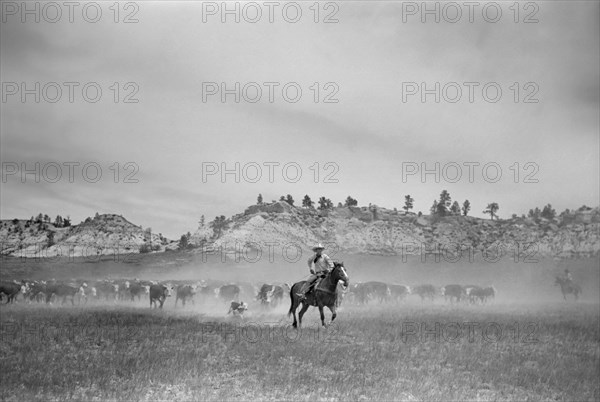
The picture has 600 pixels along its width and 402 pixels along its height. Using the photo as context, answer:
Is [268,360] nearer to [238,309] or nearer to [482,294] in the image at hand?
[238,309]

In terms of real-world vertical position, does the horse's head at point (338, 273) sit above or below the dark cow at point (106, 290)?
above

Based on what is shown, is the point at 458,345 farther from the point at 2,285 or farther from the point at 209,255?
the point at 2,285

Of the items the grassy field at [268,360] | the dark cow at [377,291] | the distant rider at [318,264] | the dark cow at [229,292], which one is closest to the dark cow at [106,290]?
the grassy field at [268,360]

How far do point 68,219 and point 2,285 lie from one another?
2.82 m

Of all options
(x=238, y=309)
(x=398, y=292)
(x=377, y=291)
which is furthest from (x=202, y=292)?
(x=398, y=292)

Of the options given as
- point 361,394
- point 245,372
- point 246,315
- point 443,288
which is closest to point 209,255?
point 246,315

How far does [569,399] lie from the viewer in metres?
14.7

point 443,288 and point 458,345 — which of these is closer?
point 458,345

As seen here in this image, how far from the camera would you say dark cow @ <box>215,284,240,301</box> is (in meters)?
23.2

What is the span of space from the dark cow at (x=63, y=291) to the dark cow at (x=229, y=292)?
237 inches

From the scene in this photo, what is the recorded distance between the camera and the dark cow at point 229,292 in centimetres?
2321

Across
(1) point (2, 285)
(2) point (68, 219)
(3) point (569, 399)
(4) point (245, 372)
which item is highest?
(2) point (68, 219)

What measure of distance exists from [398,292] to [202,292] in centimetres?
1068

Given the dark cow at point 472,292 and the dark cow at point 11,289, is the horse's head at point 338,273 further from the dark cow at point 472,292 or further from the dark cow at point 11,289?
the dark cow at point 472,292
